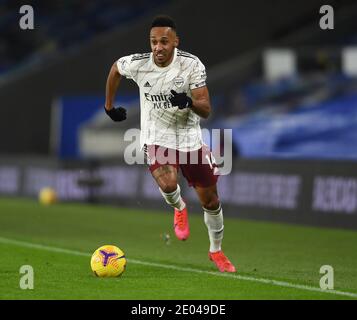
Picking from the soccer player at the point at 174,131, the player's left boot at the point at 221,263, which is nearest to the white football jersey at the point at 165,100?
the soccer player at the point at 174,131

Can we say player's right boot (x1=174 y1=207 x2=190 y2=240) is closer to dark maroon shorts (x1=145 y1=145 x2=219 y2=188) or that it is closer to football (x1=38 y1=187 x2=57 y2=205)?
dark maroon shorts (x1=145 y1=145 x2=219 y2=188)

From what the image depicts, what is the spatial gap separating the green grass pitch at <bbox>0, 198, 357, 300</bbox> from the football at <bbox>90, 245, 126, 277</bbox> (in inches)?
4.1

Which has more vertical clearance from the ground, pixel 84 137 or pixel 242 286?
pixel 84 137

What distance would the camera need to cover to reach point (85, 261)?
1129 cm

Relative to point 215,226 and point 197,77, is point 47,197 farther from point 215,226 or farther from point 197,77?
point 197,77

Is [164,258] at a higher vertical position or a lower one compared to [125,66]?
lower

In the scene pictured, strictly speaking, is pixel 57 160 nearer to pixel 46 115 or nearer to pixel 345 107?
pixel 46 115

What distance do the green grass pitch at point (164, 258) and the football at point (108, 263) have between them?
105mm

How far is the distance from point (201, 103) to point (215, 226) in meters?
1.39

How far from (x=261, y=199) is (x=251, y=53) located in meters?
10.4

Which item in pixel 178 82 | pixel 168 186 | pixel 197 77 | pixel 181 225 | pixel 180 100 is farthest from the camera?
pixel 181 225

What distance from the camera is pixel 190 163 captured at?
10.4m

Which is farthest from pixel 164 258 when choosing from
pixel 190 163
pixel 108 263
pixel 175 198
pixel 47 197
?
pixel 47 197
